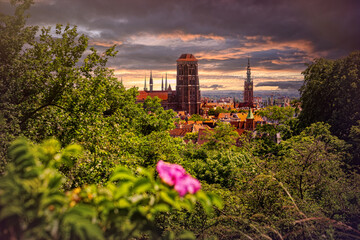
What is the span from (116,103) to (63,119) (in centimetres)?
641

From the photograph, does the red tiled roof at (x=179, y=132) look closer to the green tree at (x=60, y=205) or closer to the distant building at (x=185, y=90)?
the green tree at (x=60, y=205)

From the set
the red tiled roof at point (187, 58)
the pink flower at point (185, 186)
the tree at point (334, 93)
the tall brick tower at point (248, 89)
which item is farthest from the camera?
the tall brick tower at point (248, 89)

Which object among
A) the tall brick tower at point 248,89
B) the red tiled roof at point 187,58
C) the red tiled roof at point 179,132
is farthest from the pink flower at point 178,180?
the tall brick tower at point 248,89

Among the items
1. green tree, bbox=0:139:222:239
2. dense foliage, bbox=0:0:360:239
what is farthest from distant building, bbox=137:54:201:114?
green tree, bbox=0:139:222:239

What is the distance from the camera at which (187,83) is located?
87312 millimetres

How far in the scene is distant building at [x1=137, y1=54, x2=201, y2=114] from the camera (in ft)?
283

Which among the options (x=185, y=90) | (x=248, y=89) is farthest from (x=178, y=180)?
(x=248, y=89)

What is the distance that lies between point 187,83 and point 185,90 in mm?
2307

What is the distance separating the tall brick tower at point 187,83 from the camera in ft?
283

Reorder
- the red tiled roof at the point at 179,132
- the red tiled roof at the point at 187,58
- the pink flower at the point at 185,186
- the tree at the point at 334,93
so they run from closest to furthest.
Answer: the pink flower at the point at 185,186
the tree at the point at 334,93
the red tiled roof at the point at 179,132
the red tiled roof at the point at 187,58

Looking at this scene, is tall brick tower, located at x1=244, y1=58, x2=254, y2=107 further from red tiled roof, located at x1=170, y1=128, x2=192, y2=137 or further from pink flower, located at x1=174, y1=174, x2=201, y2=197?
pink flower, located at x1=174, y1=174, x2=201, y2=197

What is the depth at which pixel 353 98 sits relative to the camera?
14.0m

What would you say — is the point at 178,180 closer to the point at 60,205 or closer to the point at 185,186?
the point at 185,186

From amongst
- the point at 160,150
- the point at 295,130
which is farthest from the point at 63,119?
the point at 295,130
